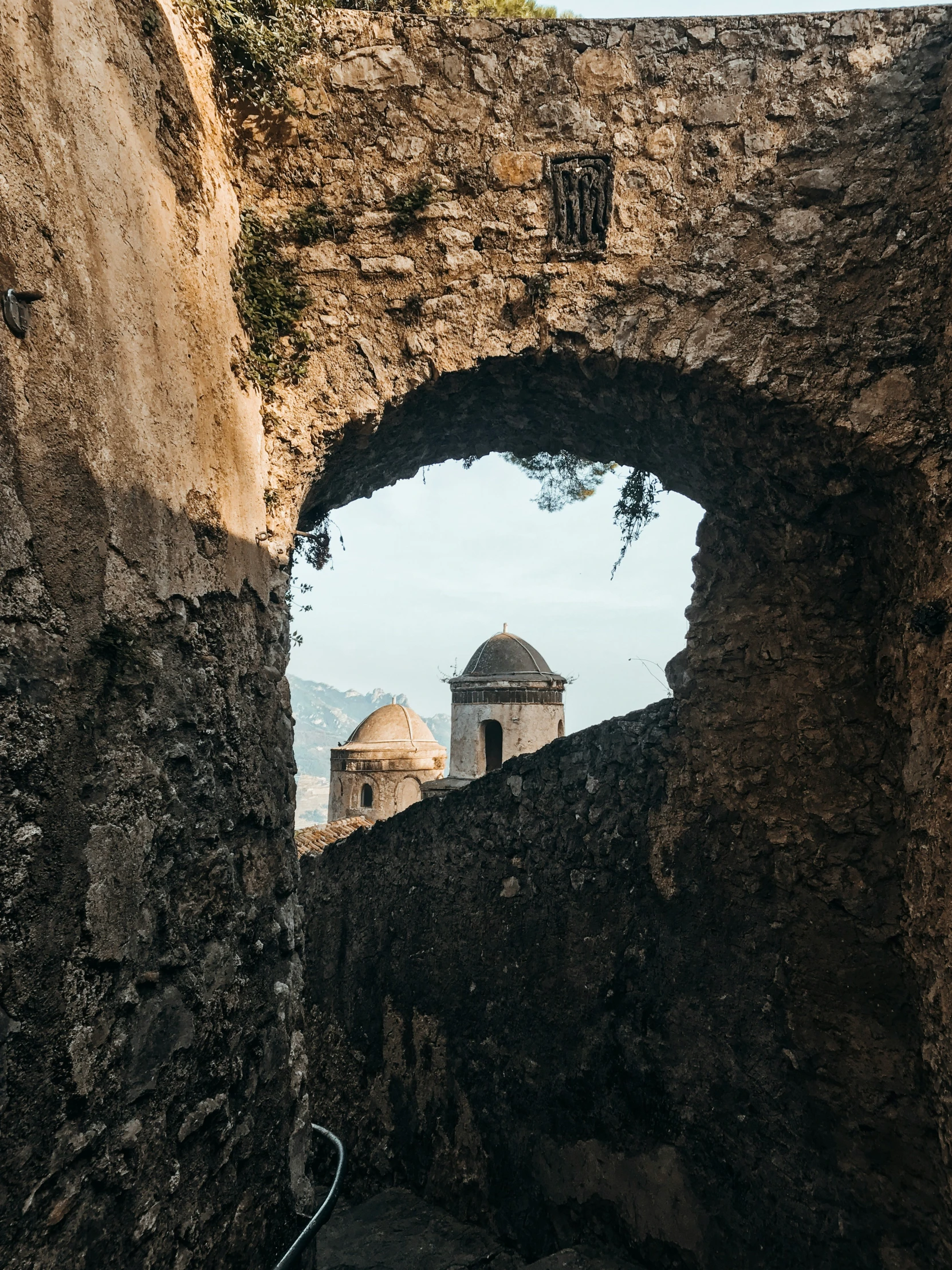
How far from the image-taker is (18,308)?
1.73 m

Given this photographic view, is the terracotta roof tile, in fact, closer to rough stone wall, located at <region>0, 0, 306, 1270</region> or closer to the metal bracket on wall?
rough stone wall, located at <region>0, 0, 306, 1270</region>

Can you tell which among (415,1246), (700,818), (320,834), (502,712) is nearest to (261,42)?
(700,818)

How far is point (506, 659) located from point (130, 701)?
15.1 metres

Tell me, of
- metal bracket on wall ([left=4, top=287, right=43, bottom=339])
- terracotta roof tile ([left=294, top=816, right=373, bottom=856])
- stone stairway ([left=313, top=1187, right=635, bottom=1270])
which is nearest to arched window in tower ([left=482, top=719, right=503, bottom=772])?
terracotta roof tile ([left=294, top=816, right=373, bottom=856])

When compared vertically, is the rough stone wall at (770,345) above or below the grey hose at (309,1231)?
above

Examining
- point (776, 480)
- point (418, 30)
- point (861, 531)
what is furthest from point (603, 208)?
point (861, 531)

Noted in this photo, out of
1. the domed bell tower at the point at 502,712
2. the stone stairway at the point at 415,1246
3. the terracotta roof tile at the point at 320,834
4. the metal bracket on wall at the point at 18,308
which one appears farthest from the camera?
the domed bell tower at the point at 502,712

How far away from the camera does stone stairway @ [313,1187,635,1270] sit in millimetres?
4043

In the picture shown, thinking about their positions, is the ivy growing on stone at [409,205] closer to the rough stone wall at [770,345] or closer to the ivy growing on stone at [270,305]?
the rough stone wall at [770,345]

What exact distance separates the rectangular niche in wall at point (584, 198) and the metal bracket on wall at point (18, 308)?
2507mm

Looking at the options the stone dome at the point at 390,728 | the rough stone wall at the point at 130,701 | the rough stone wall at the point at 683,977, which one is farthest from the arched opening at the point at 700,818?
the stone dome at the point at 390,728

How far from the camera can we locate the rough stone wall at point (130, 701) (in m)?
1.72

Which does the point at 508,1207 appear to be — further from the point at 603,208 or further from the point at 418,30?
the point at 418,30

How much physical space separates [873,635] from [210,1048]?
10.5 ft
